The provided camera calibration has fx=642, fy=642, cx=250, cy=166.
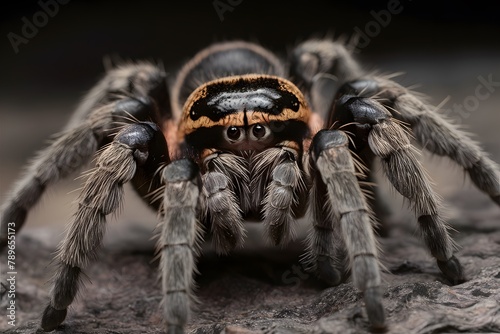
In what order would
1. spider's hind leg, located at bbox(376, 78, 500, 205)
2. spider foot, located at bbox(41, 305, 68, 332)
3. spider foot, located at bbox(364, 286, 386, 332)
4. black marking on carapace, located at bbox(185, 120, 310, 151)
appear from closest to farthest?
spider foot, located at bbox(364, 286, 386, 332) < spider foot, located at bbox(41, 305, 68, 332) < black marking on carapace, located at bbox(185, 120, 310, 151) < spider's hind leg, located at bbox(376, 78, 500, 205)

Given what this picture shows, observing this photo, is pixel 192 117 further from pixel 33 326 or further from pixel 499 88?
pixel 499 88

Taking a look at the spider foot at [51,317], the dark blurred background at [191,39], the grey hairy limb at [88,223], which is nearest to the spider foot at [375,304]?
the grey hairy limb at [88,223]

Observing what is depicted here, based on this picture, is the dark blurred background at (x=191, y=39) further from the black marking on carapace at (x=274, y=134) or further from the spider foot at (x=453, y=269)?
the spider foot at (x=453, y=269)

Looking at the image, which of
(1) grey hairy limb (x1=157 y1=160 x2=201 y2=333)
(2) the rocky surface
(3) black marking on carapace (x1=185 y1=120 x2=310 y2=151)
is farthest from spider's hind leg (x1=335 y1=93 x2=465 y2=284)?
(1) grey hairy limb (x1=157 y1=160 x2=201 y2=333)

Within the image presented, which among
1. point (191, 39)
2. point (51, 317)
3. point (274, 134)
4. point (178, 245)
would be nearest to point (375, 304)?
point (178, 245)

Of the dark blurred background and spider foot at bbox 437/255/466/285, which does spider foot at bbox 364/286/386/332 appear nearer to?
spider foot at bbox 437/255/466/285
